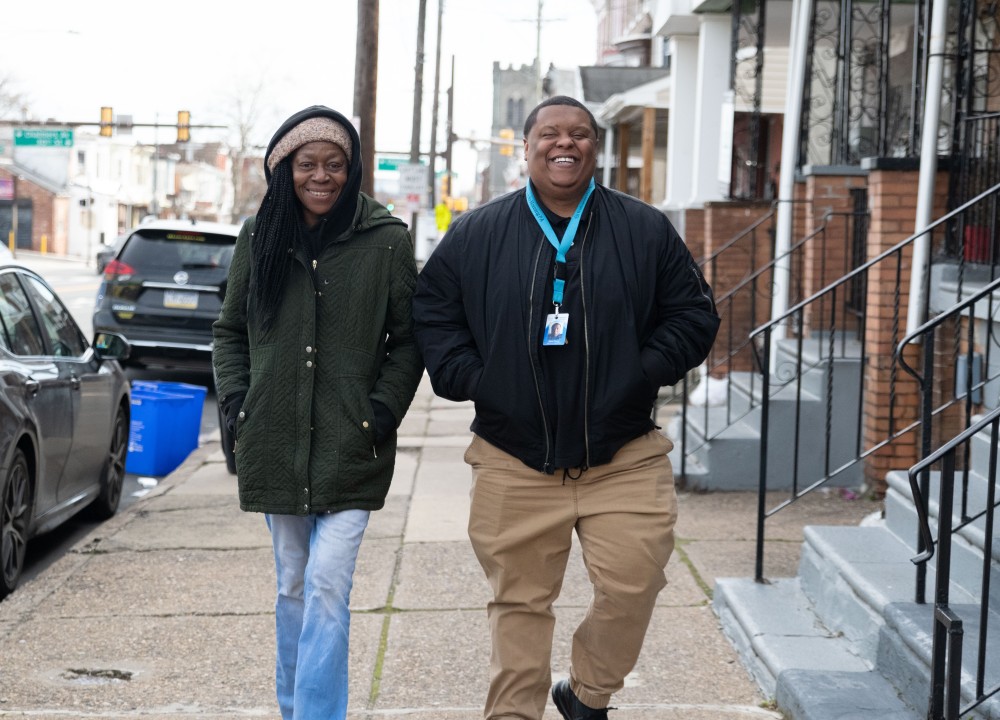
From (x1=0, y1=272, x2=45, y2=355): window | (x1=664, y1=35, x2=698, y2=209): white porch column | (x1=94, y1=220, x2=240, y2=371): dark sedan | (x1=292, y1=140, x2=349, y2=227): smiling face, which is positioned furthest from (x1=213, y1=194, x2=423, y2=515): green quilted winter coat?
(x1=664, y1=35, x2=698, y2=209): white porch column

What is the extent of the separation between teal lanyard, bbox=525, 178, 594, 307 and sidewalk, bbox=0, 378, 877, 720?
1.61 m

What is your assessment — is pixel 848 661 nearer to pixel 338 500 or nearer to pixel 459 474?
pixel 338 500

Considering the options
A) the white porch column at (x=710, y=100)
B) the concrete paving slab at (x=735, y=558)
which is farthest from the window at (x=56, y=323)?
the white porch column at (x=710, y=100)

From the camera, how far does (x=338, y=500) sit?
11.9ft

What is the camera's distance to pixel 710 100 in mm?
13188

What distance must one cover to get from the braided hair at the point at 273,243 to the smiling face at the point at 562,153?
2.28 ft

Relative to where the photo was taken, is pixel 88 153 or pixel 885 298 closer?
pixel 885 298

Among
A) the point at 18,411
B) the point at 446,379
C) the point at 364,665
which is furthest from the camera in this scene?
the point at 18,411

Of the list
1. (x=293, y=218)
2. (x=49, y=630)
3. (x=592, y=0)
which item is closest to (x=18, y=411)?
(x=49, y=630)

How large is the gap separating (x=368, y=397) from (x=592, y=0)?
1625 inches

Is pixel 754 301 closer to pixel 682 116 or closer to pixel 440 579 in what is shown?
pixel 440 579

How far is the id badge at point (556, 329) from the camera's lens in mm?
3459

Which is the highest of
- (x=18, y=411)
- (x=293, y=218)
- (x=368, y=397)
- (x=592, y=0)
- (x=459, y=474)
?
(x=592, y=0)

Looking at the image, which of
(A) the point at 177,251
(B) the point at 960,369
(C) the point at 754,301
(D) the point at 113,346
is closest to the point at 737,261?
(C) the point at 754,301
